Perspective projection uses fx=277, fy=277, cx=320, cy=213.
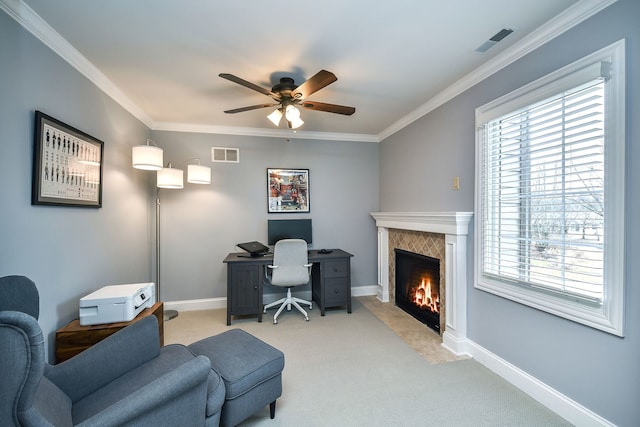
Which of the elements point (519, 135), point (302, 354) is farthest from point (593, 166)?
point (302, 354)

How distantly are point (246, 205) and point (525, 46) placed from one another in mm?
3360

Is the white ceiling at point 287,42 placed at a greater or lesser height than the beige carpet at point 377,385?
greater

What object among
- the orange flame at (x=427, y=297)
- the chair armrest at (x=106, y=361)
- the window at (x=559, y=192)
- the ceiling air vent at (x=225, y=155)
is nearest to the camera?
the chair armrest at (x=106, y=361)

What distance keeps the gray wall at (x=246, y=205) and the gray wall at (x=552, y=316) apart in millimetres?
1389

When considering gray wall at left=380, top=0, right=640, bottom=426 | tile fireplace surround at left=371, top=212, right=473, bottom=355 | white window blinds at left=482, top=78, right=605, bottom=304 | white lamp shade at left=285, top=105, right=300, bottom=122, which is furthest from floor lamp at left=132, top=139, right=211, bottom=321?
white window blinds at left=482, top=78, right=605, bottom=304

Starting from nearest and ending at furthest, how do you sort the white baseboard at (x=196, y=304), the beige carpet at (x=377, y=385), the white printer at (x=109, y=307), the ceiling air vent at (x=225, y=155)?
the beige carpet at (x=377, y=385)
the white printer at (x=109, y=307)
the white baseboard at (x=196, y=304)
the ceiling air vent at (x=225, y=155)

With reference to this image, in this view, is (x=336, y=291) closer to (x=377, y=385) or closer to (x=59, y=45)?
(x=377, y=385)

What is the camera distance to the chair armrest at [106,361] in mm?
1378

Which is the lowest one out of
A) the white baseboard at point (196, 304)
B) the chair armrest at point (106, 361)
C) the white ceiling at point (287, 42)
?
the white baseboard at point (196, 304)

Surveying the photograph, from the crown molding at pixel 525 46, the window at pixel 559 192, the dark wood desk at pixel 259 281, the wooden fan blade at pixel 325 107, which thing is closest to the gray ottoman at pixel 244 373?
the dark wood desk at pixel 259 281

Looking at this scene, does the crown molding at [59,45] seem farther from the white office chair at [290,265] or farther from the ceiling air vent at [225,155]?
the white office chair at [290,265]

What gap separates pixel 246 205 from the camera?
393 centimetres

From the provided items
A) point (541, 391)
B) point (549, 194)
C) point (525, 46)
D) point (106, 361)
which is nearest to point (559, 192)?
point (549, 194)

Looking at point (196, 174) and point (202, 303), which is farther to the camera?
point (202, 303)
